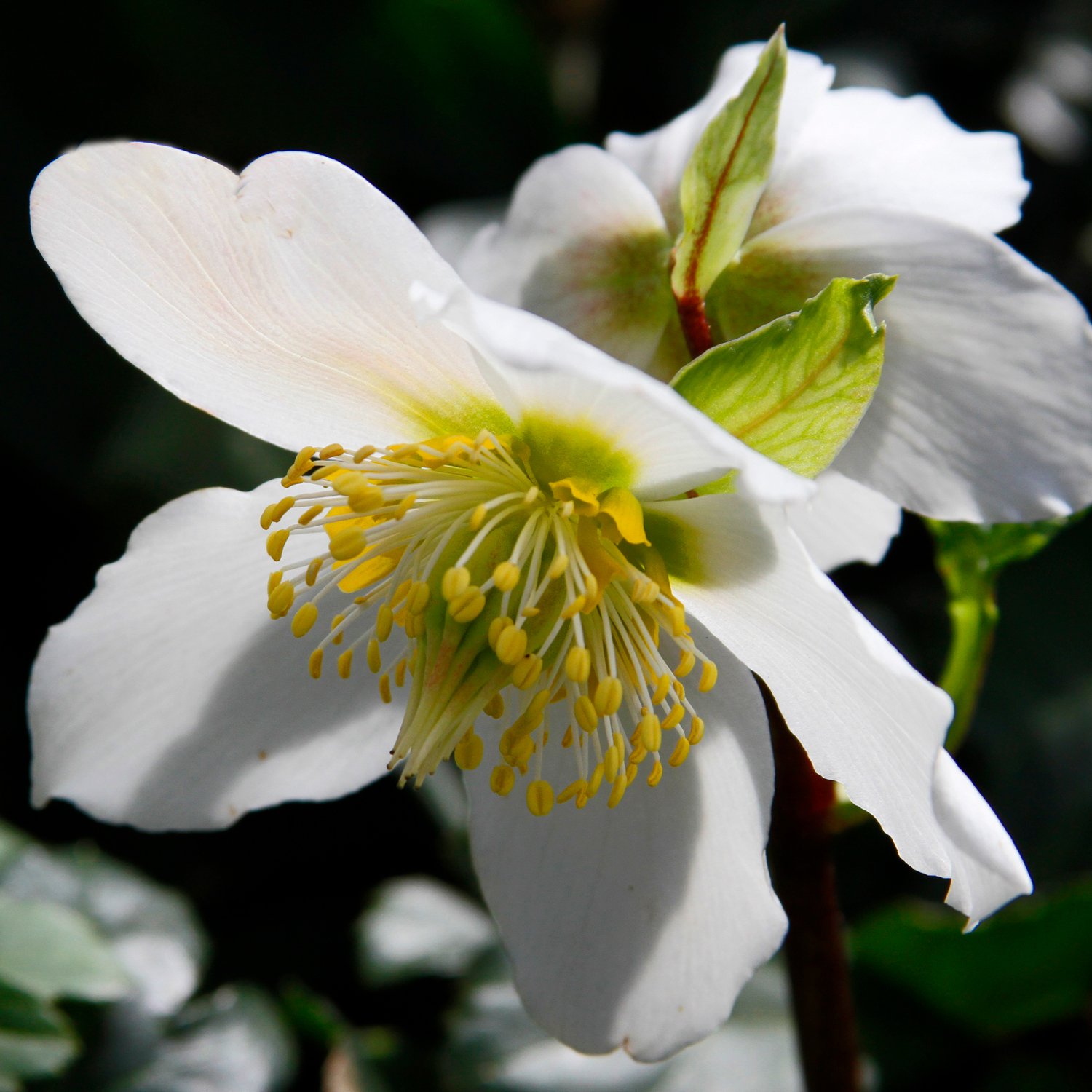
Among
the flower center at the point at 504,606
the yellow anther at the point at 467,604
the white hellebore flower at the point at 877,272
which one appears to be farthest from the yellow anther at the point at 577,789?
the white hellebore flower at the point at 877,272

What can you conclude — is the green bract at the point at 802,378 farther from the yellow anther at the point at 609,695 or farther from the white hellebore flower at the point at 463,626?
the yellow anther at the point at 609,695

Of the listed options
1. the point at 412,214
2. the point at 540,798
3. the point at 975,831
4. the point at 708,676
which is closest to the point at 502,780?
the point at 540,798

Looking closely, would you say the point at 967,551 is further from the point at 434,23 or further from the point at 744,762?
the point at 434,23

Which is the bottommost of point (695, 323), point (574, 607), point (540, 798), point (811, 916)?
point (811, 916)

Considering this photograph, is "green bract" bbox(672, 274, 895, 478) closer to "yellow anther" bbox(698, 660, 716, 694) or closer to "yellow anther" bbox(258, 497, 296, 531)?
"yellow anther" bbox(698, 660, 716, 694)

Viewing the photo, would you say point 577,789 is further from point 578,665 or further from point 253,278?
point 253,278

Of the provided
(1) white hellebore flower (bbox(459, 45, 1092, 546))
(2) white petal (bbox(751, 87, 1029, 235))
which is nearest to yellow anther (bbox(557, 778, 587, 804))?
(1) white hellebore flower (bbox(459, 45, 1092, 546))
